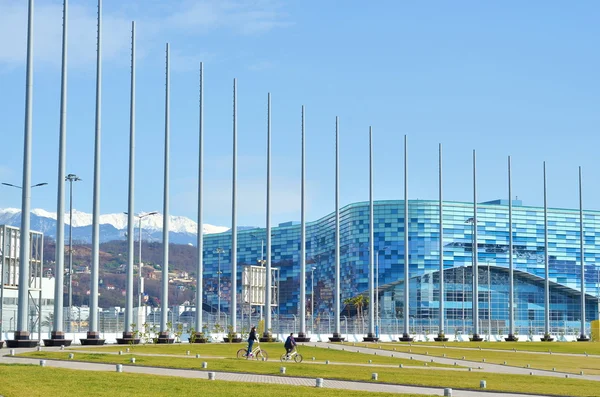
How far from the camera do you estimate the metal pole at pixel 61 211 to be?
50781mm

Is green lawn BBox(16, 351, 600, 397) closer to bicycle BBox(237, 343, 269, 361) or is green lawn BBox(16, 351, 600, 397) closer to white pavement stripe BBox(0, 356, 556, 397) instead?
white pavement stripe BBox(0, 356, 556, 397)

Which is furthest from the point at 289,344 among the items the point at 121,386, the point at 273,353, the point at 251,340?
the point at 121,386

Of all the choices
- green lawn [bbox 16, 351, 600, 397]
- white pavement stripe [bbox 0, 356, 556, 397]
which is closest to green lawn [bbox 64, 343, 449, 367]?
green lawn [bbox 16, 351, 600, 397]

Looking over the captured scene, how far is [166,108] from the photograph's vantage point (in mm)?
65750

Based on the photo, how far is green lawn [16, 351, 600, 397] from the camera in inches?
1372

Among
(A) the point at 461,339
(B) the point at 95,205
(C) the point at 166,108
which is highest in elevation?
(C) the point at 166,108

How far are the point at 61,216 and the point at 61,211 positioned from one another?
328mm

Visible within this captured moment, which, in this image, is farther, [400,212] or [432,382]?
[400,212]

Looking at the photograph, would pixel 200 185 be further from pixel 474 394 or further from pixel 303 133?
pixel 474 394

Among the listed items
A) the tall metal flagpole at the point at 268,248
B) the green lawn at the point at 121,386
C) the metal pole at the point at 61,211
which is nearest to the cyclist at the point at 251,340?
the metal pole at the point at 61,211

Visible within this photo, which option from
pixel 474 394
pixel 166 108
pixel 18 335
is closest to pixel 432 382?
pixel 474 394

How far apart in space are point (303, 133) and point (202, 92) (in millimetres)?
12527

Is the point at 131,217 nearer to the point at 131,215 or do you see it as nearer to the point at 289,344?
the point at 131,215

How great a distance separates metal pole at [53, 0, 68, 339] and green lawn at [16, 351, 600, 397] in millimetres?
6918
